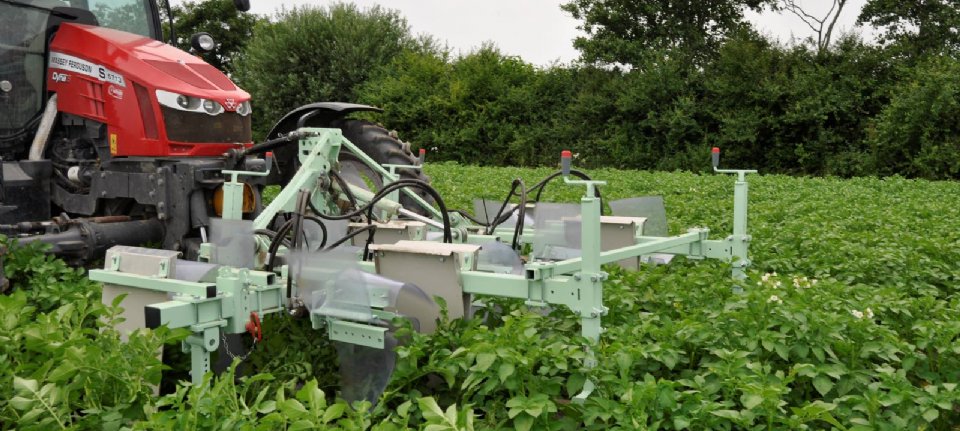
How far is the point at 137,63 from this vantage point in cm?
550

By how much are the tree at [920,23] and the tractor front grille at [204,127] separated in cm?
2295

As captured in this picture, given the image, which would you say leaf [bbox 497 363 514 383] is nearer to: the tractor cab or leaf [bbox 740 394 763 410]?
leaf [bbox 740 394 763 410]

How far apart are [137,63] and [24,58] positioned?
0.79m

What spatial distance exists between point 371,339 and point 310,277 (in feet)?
1.30

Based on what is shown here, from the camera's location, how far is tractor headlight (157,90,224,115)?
5438mm

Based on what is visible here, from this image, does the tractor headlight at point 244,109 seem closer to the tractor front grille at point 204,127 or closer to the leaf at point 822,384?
the tractor front grille at point 204,127

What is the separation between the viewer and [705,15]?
2822 cm

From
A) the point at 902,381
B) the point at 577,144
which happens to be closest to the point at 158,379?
the point at 902,381

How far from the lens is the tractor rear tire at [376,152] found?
6.39 metres

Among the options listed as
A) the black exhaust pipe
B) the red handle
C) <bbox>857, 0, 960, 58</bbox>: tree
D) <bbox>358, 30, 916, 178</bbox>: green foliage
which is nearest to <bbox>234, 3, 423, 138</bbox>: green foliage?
<bbox>358, 30, 916, 178</bbox>: green foliage

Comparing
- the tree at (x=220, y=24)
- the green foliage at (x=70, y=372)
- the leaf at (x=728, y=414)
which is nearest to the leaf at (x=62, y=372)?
the green foliage at (x=70, y=372)

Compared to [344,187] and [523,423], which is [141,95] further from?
[523,423]

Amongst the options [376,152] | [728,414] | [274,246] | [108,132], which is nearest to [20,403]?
[274,246]

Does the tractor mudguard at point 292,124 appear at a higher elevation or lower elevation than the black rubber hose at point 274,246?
higher
